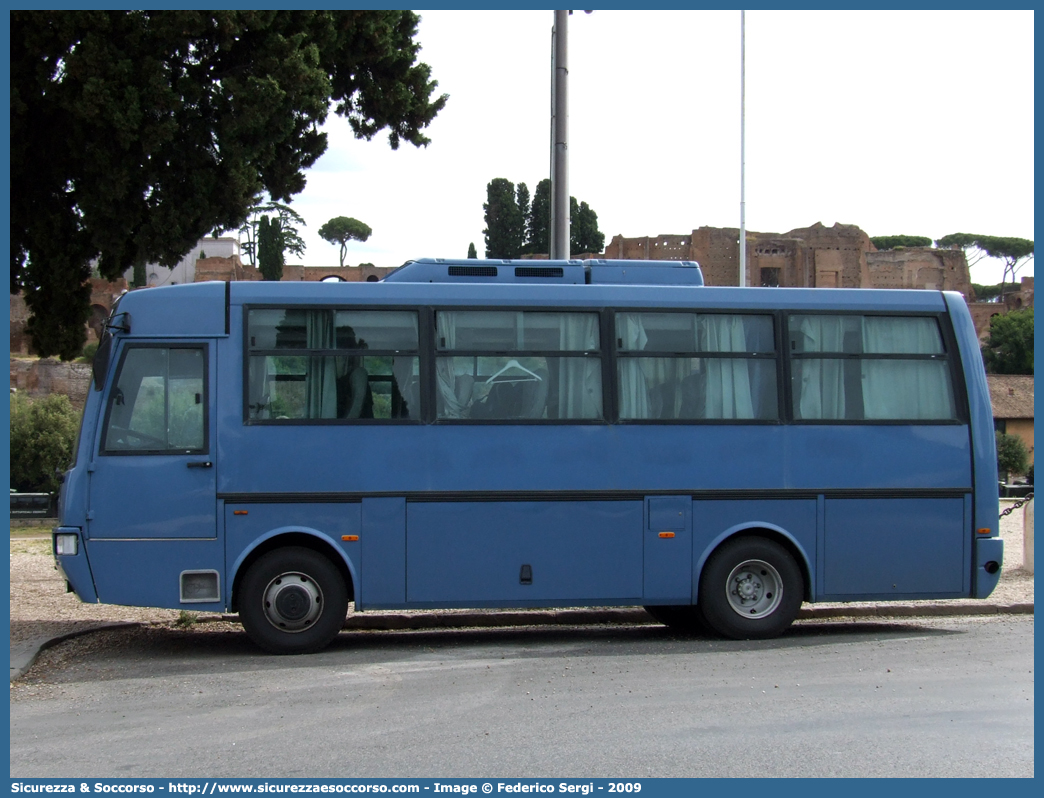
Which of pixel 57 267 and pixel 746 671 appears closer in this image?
pixel 746 671

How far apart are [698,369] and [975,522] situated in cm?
274

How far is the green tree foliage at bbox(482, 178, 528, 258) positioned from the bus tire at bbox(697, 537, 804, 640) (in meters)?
75.6

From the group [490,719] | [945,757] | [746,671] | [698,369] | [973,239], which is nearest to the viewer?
[945,757]

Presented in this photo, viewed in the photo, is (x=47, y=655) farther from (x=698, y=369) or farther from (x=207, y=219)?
(x=207, y=219)

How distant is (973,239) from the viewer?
11156 cm

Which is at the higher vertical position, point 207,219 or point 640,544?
point 207,219

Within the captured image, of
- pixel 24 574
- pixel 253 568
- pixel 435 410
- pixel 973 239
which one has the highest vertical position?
pixel 973 239

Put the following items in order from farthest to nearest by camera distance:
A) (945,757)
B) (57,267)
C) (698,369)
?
(57,267) → (698,369) → (945,757)

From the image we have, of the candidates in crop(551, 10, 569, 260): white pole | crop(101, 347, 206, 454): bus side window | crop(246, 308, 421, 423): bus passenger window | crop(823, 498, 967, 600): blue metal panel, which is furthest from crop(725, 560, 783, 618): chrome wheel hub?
crop(551, 10, 569, 260): white pole

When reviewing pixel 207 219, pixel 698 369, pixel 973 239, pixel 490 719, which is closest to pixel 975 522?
pixel 698 369

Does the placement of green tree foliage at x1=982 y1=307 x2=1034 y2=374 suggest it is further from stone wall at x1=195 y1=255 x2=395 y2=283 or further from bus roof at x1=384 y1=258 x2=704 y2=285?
bus roof at x1=384 y1=258 x2=704 y2=285

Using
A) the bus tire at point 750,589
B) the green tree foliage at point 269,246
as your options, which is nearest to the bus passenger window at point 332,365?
the bus tire at point 750,589

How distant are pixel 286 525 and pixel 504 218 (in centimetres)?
7738

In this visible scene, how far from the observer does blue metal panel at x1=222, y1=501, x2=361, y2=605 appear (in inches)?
330
